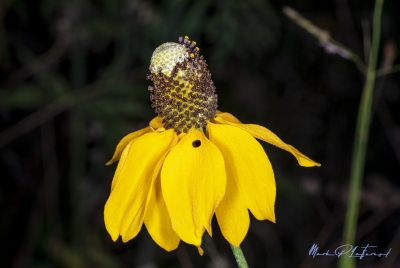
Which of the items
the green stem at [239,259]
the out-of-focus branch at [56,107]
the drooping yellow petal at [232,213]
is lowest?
the green stem at [239,259]

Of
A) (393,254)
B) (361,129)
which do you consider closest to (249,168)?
(361,129)

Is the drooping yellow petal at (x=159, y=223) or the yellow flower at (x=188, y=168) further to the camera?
the drooping yellow petal at (x=159, y=223)

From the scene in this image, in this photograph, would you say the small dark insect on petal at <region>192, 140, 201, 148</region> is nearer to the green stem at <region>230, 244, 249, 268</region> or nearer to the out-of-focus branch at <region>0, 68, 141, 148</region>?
the green stem at <region>230, 244, 249, 268</region>

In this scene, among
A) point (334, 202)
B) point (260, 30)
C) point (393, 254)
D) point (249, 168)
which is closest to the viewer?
point (249, 168)

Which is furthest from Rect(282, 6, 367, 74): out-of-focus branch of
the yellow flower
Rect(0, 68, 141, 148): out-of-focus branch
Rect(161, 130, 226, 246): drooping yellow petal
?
Rect(0, 68, 141, 148): out-of-focus branch

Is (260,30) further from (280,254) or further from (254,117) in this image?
(280,254)

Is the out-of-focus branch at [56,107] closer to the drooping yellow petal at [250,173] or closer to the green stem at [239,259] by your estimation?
the drooping yellow petal at [250,173]

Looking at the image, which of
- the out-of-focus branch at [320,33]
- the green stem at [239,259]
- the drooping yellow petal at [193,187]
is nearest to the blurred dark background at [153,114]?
the out-of-focus branch at [320,33]

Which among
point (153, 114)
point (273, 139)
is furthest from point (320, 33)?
point (153, 114)
